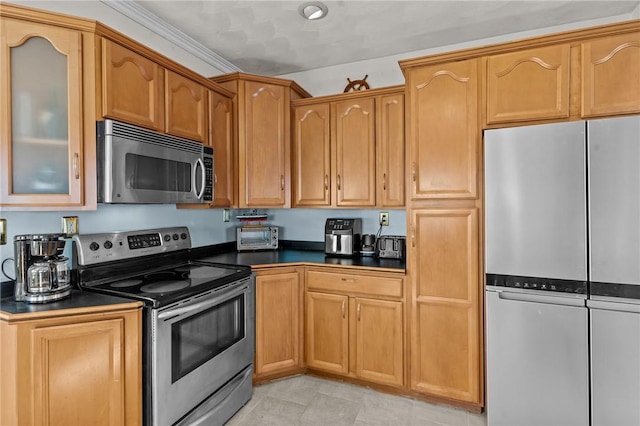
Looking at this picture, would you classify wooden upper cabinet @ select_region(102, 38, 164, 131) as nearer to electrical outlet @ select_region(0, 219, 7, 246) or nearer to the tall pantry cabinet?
electrical outlet @ select_region(0, 219, 7, 246)

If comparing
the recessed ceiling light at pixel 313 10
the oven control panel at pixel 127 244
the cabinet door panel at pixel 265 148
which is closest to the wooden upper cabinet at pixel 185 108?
the cabinet door panel at pixel 265 148

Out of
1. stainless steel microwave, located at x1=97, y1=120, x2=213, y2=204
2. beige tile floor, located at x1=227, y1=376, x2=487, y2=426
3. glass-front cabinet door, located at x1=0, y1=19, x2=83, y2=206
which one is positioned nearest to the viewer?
glass-front cabinet door, located at x1=0, y1=19, x2=83, y2=206

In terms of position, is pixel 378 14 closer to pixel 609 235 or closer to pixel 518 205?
pixel 518 205

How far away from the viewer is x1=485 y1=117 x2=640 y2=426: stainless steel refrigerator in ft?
5.36

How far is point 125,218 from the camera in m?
2.13

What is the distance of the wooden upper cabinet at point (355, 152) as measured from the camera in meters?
2.63

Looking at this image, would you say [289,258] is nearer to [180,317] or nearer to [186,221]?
[186,221]

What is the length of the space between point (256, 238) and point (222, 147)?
890 mm

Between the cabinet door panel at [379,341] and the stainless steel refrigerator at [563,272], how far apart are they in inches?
23.2

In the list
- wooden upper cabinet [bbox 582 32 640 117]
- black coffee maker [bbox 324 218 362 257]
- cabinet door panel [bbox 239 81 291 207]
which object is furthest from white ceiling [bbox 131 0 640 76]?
black coffee maker [bbox 324 218 362 257]

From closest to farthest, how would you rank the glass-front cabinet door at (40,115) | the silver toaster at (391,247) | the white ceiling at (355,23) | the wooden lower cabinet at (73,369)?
the wooden lower cabinet at (73,369)
the glass-front cabinet door at (40,115)
the white ceiling at (355,23)
the silver toaster at (391,247)

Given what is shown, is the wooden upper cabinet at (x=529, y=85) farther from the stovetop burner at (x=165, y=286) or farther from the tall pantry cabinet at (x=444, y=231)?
the stovetop burner at (x=165, y=286)

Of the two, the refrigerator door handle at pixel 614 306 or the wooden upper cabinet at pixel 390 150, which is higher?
the wooden upper cabinet at pixel 390 150

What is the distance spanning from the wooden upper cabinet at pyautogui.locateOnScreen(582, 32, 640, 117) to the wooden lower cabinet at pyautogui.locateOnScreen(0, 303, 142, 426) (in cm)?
263
